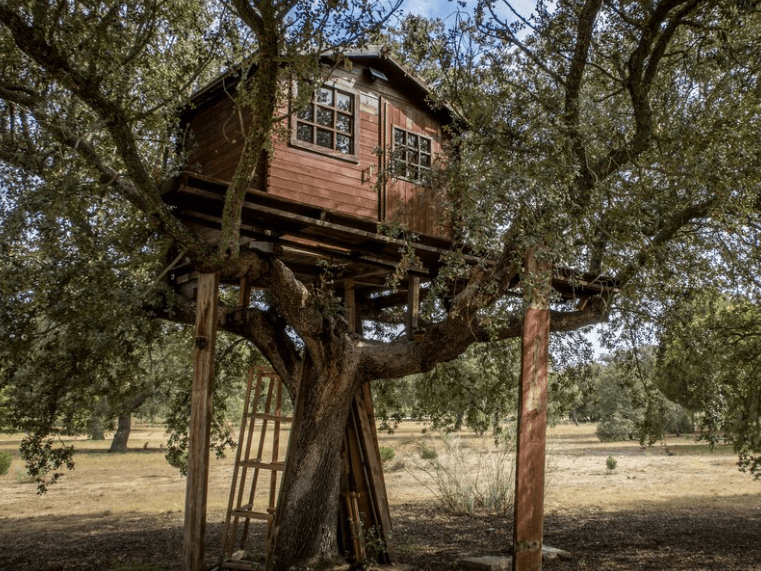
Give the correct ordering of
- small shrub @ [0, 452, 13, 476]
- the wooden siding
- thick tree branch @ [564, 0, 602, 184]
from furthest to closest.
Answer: small shrub @ [0, 452, 13, 476], the wooden siding, thick tree branch @ [564, 0, 602, 184]

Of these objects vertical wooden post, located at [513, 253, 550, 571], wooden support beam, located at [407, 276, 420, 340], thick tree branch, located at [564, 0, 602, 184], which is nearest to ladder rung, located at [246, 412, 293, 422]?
wooden support beam, located at [407, 276, 420, 340]

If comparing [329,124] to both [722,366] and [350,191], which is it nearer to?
[350,191]

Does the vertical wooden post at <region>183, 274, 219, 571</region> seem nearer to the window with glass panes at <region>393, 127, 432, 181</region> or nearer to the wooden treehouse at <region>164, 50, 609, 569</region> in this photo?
the wooden treehouse at <region>164, 50, 609, 569</region>

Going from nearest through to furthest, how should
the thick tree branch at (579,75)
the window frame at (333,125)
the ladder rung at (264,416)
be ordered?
1. the thick tree branch at (579,75)
2. the ladder rung at (264,416)
3. the window frame at (333,125)

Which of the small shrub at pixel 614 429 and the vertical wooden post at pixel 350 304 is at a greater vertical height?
the vertical wooden post at pixel 350 304

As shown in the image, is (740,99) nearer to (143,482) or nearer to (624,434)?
(143,482)

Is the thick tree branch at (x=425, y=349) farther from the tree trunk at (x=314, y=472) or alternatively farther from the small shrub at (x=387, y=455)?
the small shrub at (x=387, y=455)

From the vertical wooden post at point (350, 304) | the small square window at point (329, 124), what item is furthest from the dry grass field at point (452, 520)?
the small square window at point (329, 124)

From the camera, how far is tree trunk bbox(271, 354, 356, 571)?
935 centimetres

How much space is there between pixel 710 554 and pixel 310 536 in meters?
6.37

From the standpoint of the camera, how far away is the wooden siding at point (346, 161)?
9.52m

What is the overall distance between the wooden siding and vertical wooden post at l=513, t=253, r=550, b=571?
2.11 m

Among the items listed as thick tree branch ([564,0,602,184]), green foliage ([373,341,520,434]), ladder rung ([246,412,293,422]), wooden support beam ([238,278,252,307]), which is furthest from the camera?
green foliage ([373,341,520,434])

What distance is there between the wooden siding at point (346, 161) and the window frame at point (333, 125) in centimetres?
4
